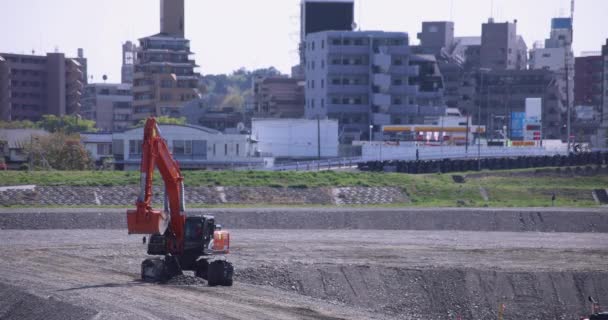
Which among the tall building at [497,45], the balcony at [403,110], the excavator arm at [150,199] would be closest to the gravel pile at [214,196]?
the excavator arm at [150,199]

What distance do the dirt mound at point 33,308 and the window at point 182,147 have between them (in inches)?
2335

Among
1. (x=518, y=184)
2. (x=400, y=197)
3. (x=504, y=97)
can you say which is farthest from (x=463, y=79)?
(x=400, y=197)

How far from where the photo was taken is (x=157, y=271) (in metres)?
32.3

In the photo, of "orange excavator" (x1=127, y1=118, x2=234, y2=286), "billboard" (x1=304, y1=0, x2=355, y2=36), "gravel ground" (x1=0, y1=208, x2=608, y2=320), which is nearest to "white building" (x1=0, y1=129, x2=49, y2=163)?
"gravel ground" (x1=0, y1=208, x2=608, y2=320)

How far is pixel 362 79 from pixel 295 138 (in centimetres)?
1863

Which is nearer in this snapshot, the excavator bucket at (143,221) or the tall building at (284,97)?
the excavator bucket at (143,221)

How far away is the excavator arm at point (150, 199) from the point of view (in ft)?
102

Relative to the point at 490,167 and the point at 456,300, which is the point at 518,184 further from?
the point at 456,300

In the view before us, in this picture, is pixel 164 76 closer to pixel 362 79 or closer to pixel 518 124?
pixel 362 79

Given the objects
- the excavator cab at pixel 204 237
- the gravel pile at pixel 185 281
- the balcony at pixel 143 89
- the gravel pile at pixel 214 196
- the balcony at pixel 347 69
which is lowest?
the gravel pile at pixel 185 281

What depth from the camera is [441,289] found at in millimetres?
36562

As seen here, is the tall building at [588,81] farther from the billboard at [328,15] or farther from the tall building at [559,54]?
the billboard at [328,15]

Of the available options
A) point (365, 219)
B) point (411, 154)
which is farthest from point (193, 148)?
point (365, 219)

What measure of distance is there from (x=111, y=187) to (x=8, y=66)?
75058 millimetres
